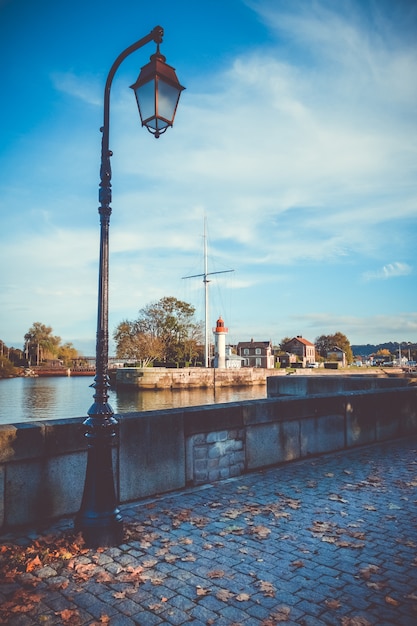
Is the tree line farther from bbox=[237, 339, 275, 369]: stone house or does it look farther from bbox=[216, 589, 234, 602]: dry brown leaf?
bbox=[216, 589, 234, 602]: dry brown leaf

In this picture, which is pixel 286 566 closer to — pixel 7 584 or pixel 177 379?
pixel 7 584

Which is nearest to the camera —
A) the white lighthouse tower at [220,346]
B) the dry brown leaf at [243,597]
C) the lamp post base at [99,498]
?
the dry brown leaf at [243,597]

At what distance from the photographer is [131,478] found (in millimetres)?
5699

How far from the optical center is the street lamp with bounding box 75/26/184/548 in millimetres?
4309

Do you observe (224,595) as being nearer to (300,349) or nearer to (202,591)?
(202,591)

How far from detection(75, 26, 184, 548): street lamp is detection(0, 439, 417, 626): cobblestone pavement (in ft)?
0.81

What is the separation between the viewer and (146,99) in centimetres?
467

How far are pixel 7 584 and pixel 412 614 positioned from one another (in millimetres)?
2883

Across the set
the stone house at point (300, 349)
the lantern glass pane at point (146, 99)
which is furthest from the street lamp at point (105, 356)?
the stone house at point (300, 349)

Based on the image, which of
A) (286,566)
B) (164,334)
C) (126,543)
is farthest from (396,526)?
(164,334)

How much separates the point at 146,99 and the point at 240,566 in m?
4.39

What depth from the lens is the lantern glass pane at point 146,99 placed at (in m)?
4.58

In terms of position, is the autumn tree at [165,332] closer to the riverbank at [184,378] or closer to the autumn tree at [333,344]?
the riverbank at [184,378]

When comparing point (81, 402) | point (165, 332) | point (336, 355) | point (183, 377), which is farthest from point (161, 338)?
point (336, 355)
